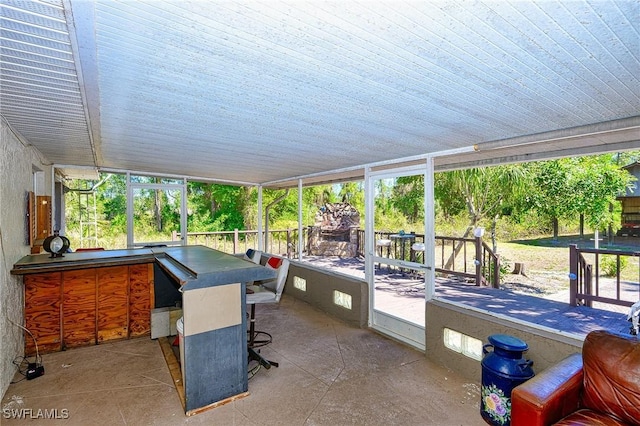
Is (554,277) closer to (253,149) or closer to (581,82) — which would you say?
(581,82)

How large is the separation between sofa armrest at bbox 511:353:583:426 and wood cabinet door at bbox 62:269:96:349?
4.44 meters

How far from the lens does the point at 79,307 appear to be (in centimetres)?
367

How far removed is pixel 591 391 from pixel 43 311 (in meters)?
5.09

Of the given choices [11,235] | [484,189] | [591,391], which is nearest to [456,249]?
[484,189]

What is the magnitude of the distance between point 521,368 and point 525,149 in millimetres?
2125

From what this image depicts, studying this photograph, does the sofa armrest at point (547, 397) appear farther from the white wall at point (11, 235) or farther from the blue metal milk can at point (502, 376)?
the white wall at point (11, 235)

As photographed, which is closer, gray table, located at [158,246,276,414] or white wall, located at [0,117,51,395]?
gray table, located at [158,246,276,414]

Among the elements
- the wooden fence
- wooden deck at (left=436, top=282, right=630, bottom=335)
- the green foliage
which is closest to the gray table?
the green foliage

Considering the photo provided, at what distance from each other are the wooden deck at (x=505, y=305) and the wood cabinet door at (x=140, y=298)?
324 cm

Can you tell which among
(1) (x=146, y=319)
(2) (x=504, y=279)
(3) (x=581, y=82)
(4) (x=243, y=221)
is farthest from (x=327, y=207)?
(3) (x=581, y=82)

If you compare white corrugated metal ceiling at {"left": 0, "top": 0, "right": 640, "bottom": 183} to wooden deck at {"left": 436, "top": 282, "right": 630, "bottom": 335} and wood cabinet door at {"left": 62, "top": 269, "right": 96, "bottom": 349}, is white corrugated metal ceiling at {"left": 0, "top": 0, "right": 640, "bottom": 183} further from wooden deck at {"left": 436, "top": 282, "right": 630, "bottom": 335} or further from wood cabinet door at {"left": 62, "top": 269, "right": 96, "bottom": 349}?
wooden deck at {"left": 436, "top": 282, "right": 630, "bottom": 335}

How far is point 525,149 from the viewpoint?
3141mm

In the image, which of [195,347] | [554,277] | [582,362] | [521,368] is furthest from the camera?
[554,277]

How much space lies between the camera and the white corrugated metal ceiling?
1.11 m
